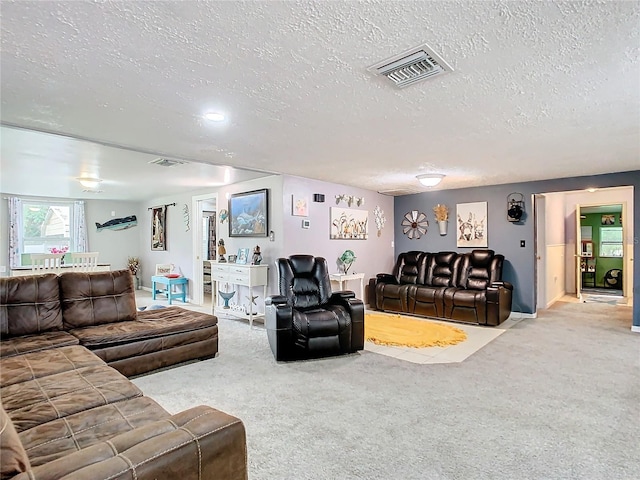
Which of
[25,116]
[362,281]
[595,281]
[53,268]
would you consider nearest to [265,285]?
[362,281]

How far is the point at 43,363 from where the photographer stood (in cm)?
237

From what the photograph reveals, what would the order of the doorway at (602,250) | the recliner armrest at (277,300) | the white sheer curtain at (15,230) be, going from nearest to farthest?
the recliner armrest at (277,300)
the white sheer curtain at (15,230)
the doorway at (602,250)

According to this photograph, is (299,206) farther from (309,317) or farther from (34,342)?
(34,342)

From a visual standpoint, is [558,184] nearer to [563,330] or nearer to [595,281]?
[563,330]

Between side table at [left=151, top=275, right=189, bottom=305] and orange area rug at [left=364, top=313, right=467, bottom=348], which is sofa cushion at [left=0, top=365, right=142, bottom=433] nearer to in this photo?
orange area rug at [left=364, top=313, right=467, bottom=348]

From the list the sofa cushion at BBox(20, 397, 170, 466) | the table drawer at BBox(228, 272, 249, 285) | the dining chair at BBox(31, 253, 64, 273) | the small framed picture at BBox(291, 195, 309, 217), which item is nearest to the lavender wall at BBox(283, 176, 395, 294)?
the small framed picture at BBox(291, 195, 309, 217)

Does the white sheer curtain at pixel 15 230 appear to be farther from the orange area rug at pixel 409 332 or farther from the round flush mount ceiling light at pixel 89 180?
the orange area rug at pixel 409 332

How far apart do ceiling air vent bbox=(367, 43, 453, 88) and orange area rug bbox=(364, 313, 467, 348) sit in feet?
10.1

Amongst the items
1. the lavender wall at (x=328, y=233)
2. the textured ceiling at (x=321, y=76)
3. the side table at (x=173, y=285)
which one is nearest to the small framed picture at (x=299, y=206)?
the lavender wall at (x=328, y=233)

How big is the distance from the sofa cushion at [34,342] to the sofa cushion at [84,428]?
4.57 ft

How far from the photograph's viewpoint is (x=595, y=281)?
30.9 feet

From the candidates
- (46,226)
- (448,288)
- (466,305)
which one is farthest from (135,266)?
(466,305)

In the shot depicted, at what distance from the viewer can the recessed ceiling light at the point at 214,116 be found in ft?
8.97

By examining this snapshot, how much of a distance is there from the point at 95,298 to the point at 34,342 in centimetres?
72
